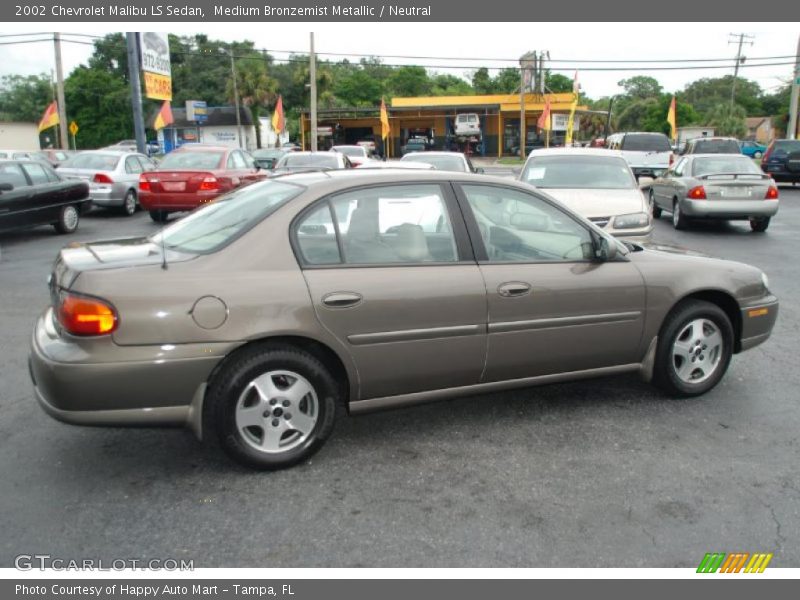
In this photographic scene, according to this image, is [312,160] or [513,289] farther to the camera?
[312,160]

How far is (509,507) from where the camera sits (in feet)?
11.1

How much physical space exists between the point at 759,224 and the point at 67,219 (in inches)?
505

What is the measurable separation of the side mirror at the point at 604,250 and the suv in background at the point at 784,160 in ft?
67.6

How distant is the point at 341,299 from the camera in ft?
12.2

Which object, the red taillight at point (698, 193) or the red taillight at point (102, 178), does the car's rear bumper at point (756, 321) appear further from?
the red taillight at point (102, 178)

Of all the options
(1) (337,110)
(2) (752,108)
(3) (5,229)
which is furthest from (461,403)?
(2) (752,108)

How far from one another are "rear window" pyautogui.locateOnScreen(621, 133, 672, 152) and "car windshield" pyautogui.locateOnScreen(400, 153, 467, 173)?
40.5ft

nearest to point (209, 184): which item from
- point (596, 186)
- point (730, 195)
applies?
point (596, 186)

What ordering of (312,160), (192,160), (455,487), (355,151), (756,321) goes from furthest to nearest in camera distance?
(355,151) < (312,160) < (192,160) < (756,321) < (455,487)

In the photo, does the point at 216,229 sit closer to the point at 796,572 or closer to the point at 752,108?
the point at 796,572

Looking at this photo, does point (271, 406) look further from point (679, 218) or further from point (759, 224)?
point (759, 224)

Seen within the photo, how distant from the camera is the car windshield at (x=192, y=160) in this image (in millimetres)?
13789

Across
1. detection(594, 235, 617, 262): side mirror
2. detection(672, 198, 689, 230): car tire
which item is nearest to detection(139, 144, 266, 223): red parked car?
detection(672, 198, 689, 230): car tire

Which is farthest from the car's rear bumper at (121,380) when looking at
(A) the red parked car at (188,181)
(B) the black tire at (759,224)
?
(B) the black tire at (759,224)
